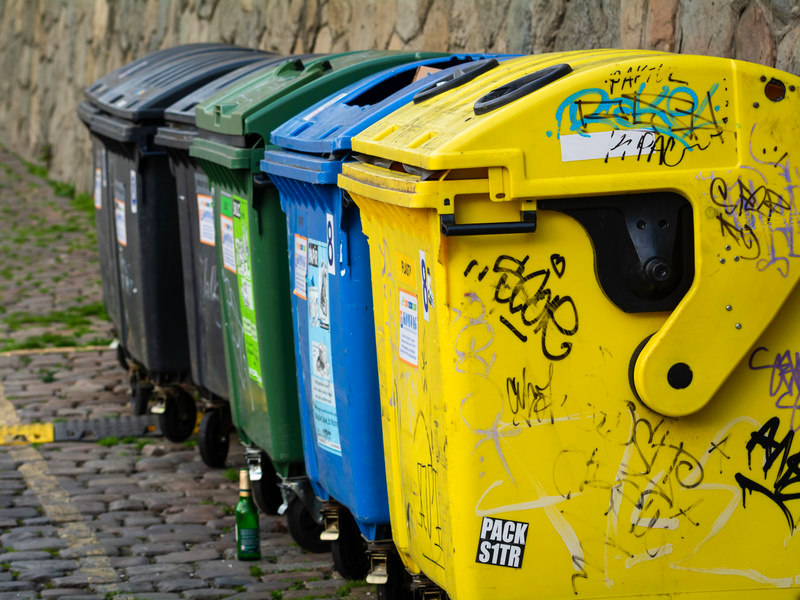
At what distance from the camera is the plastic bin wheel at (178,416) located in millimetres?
7906

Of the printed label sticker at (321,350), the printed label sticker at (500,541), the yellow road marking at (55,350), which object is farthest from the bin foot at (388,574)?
the yellow road marking at (55,350)

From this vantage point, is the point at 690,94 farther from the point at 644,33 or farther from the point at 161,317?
the point at 161,317

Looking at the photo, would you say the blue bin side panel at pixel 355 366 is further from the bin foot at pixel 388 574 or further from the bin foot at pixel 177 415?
the bin foot at pixel 177 415

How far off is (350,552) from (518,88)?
233cm

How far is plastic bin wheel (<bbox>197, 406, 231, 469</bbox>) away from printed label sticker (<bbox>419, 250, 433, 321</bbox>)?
3481mm

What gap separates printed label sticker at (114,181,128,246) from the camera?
8.14 metres

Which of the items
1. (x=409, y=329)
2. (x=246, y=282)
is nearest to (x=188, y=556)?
(x=246, y=282)

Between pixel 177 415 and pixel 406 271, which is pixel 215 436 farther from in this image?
pixel 406 271

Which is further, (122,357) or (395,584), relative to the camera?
(122,357)

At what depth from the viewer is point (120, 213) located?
8.21 m

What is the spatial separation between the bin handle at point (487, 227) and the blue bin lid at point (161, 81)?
427 centimetres

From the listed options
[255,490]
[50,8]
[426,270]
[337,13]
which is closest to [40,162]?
[50,8]

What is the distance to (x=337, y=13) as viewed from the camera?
11727 millimetres

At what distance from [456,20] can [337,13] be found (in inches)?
100
